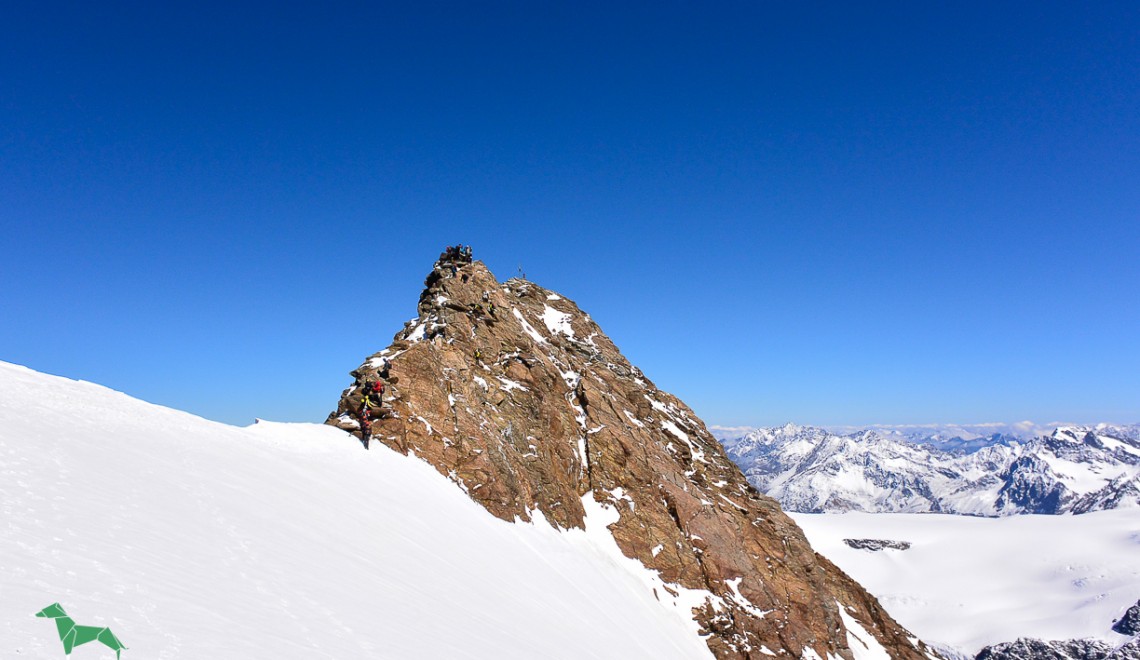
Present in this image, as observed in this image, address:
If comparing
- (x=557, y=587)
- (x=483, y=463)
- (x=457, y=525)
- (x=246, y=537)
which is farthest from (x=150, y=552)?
(x=483, y=463)

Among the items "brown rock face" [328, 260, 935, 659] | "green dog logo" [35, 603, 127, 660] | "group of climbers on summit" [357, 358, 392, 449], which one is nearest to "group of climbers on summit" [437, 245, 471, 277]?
"brown rock face" [328, 260, 935, 659]

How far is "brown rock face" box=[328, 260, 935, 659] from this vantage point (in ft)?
116

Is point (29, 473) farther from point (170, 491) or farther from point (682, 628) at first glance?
point (682, 628)

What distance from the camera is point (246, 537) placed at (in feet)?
44.7

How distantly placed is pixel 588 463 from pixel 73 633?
4072 cm

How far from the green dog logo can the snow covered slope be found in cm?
12

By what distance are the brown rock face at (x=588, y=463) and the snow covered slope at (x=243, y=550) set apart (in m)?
6.04

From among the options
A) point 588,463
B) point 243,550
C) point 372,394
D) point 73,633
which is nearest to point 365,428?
point 372,394

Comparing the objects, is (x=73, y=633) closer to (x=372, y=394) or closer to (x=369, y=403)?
(x=369, y=403)

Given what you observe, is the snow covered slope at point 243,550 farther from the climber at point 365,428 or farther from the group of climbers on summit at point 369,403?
the group of climbers on summit at point 369,403

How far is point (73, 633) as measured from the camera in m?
6.96

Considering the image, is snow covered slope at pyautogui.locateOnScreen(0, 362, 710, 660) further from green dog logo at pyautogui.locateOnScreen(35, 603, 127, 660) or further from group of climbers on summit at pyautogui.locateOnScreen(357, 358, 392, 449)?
group of climbers on summit at pyautogui.locateOnScreen(357, 358, 392, 449)

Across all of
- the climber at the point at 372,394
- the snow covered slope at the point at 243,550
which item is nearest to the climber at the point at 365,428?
the snow covered slope at the point at 243,550

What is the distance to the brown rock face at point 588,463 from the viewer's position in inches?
1398
